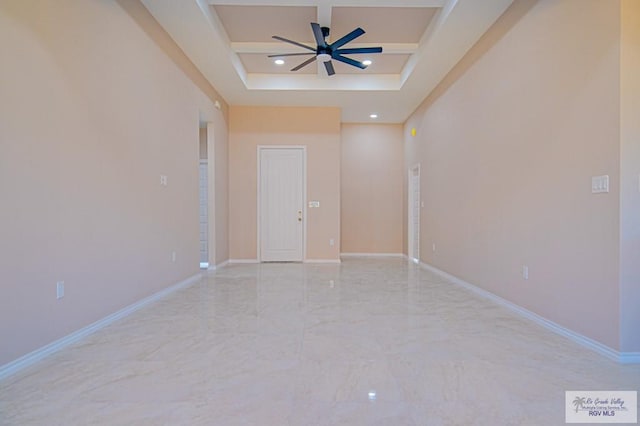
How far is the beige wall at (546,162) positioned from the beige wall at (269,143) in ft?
9.11

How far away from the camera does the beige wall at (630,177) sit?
233 cm

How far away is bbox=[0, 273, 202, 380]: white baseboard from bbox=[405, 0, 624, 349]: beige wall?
3639 millimetres

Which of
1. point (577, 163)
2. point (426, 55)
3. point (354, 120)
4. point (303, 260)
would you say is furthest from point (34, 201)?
point (354, 120)

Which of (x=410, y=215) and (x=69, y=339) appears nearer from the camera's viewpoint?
(x=69, y=339)

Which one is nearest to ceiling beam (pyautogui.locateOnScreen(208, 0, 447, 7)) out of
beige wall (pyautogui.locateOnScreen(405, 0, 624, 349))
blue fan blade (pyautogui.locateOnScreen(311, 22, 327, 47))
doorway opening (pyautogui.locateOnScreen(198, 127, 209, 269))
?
blue fan blade (pyautogui.locateOnScreen(311, 22, 327, 47))

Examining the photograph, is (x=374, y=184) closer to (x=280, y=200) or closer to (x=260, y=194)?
(x=280, y=200)

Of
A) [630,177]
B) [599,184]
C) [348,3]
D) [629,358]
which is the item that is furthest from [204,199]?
[629,358]

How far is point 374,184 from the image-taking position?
8547 mm

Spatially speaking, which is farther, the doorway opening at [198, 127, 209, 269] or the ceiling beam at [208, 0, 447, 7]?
the doorway opening at [198, 127, 209, 269]

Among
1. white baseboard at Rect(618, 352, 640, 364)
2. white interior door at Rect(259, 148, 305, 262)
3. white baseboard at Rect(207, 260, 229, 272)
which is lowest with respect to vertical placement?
white baseboard at Rect(207, 260, 229, 272)

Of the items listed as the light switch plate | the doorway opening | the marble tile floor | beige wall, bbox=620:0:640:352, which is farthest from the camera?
the doorway opening

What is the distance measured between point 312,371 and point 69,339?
1.81 m

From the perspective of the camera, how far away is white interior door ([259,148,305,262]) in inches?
286

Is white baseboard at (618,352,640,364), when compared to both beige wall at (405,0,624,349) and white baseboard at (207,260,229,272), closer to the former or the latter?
beige wall at (405,0,624,349)
